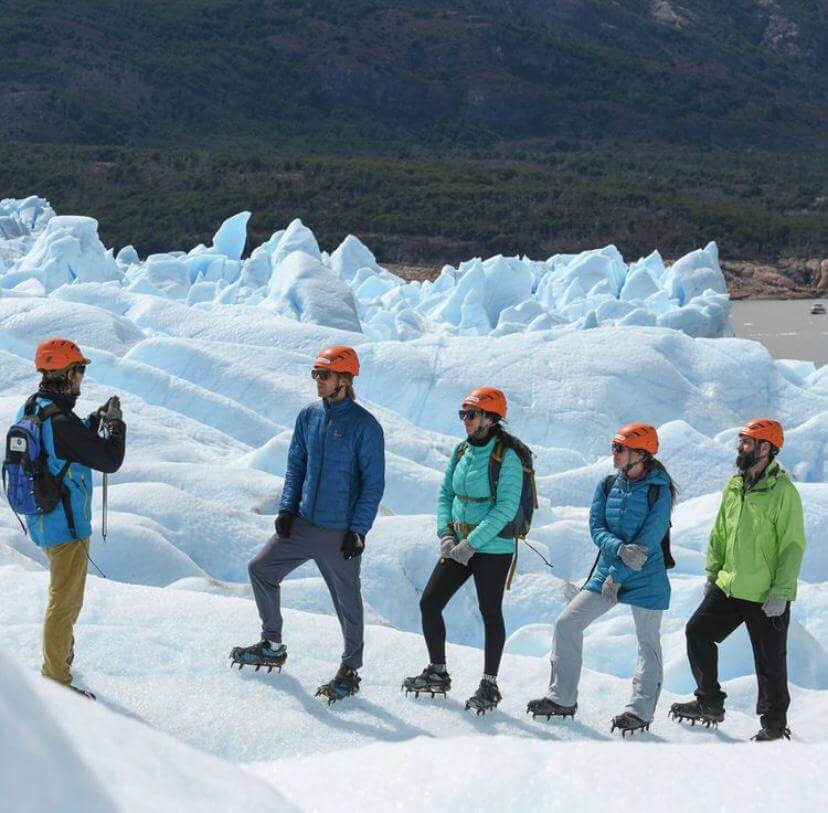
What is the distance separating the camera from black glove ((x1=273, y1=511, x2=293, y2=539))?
12.8ft

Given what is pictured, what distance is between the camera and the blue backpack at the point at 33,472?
3.54 meters

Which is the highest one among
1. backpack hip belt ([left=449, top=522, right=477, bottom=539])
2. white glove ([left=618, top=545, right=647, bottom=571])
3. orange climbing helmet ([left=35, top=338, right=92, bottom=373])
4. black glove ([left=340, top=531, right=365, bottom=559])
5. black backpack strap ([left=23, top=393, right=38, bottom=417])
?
orange climbing helmet ([left=35, top=338, right=92, bottom=373])

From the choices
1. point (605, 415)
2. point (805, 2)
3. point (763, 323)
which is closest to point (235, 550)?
point (605, 415)

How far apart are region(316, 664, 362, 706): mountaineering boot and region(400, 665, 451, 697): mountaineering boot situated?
0.17 meters

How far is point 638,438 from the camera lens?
12.6ft

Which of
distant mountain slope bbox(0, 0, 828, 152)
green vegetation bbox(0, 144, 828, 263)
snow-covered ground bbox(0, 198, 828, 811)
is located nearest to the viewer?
snow-covered ground bbox(0, 198, 828, 811)

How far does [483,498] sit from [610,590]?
45cm

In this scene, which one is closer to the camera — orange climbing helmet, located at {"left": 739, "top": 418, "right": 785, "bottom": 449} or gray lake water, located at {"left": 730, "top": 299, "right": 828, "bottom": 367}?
orange climbing helmet, located at {"left": 739, "top": 418, "right": 785, "bottom": 449}

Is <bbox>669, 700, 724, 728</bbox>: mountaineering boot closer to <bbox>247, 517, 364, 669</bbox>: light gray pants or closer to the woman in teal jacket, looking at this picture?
the woman in teal jacket

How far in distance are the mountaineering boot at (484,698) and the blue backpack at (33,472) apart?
50.3 inches

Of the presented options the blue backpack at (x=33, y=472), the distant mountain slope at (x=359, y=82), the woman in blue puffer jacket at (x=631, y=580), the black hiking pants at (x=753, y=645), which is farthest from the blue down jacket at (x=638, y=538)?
the distant mountain slope at (x=359, y=82)

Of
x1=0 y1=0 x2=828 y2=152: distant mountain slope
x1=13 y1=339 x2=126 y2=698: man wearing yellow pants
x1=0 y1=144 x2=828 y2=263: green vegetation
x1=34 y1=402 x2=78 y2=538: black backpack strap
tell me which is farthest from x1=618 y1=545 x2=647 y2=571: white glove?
x1=0 y1=0 x2=828 y2=152: distant mountain slope

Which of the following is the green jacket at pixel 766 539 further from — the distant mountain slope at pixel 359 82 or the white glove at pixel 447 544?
the distant mountain slope at pixel 359 82

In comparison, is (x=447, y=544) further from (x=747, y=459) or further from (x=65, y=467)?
(x=65, y=467)
